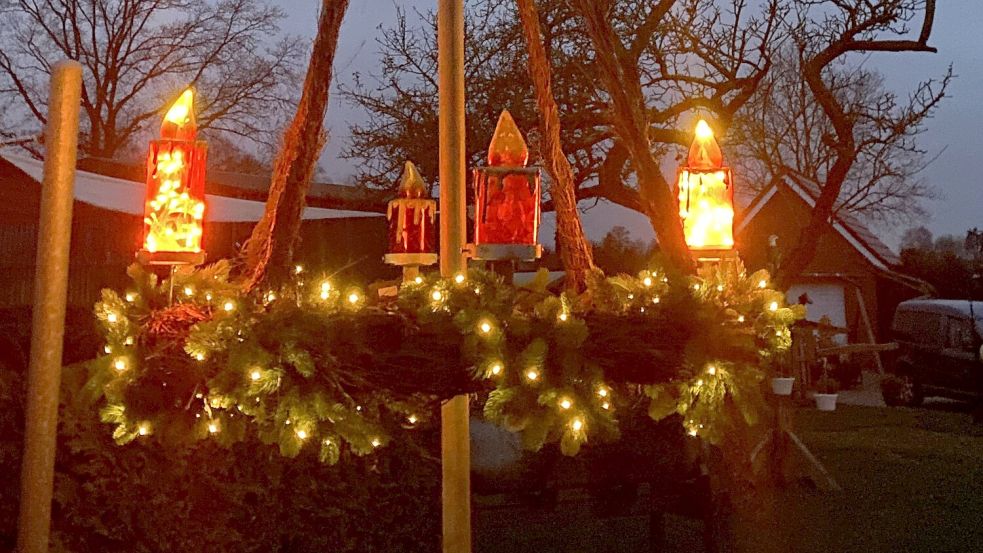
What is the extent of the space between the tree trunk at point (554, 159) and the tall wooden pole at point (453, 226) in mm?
314

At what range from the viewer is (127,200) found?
7.96 m

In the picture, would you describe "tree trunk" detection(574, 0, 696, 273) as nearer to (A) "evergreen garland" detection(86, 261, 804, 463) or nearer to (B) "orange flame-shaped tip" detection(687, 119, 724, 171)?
(B) "orange flame-shaped tip" detection(687, 119, 724, 171)

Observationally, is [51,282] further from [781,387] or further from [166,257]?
[781,387]

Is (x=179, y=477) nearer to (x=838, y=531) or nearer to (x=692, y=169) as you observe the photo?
(x=692, y=169)

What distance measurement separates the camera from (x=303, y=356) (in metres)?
1.92

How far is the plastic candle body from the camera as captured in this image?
2.51 meters

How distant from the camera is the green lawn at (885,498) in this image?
6020 millimetres

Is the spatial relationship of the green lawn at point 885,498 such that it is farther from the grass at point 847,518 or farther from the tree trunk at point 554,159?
the tree trunk at point 554,159

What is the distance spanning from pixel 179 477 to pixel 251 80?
22277mm

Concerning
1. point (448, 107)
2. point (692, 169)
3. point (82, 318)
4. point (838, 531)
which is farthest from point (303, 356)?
point (838, 531)

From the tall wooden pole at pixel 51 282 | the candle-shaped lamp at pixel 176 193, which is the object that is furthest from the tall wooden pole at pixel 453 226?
the tall wooden pole at pixel 51 282

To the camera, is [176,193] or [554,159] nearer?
[176,193]

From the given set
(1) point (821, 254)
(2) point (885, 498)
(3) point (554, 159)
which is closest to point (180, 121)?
(3) point (554, 159)

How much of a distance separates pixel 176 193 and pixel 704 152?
1.60m
